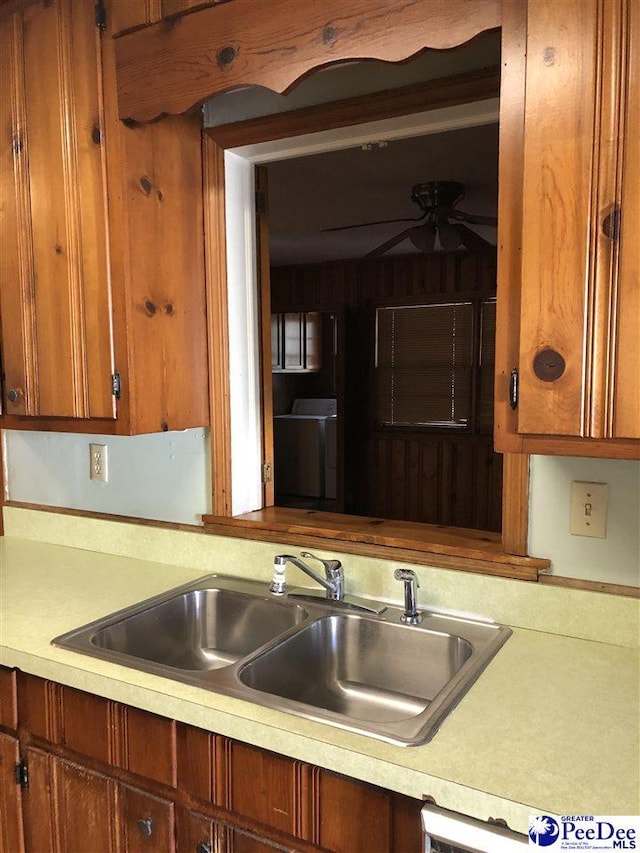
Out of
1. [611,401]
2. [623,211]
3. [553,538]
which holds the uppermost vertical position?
[623,211]

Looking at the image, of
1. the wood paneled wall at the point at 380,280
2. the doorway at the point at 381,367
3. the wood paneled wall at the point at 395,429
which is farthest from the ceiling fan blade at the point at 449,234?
the wood paneled wall at the point at 395,429

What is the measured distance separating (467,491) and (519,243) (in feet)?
15.0

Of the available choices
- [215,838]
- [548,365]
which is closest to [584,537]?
[548,365]

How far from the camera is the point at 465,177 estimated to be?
347cm

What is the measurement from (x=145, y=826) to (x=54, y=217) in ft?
4.52

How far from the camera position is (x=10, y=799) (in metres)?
1.44

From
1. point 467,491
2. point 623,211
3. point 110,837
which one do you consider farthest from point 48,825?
point 467,491

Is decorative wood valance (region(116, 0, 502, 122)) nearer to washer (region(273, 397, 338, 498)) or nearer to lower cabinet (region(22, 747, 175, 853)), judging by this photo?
lower cabinet (region(22, 747, 175, 853))

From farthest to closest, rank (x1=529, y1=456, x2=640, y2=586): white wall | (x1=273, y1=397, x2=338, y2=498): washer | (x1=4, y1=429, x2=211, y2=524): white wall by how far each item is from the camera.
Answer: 1. (x1=273, y1=397, x2=338, y2=498): washer
2. (x1=4, y1=429, x2=211, y2=524): white wall
3. (x1=529, y1=456, x2=640, y2=586): white wall

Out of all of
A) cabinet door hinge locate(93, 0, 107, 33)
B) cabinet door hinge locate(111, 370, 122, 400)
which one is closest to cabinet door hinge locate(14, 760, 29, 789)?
cabinet door hinge locate(111, 370, 122, 400)

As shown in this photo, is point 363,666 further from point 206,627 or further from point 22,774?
point 22,774

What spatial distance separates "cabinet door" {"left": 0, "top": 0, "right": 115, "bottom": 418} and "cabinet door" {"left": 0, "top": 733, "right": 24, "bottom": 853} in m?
0.77

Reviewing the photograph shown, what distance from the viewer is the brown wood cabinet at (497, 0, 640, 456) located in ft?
3.32

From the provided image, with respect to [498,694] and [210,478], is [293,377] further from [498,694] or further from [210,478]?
[498,694]
